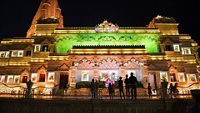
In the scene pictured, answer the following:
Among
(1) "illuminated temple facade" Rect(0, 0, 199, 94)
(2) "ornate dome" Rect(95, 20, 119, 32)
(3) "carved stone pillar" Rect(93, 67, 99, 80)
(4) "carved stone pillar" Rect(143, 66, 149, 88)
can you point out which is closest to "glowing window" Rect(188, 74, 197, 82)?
(1) "illuminated temple facade" Rect(0, 0, 199, 94)

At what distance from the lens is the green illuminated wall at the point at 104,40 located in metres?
47.2

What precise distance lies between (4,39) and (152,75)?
29.0m

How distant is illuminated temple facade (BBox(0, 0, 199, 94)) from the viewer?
41.5 metres

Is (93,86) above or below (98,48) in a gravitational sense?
below

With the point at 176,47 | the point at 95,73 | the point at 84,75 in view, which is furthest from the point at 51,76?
the point at 176,47

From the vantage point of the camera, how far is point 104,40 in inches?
1854

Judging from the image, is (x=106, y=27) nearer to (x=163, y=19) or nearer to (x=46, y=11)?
(x=163, y=19)

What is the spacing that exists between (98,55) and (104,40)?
6.35 meters

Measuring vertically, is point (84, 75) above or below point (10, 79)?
above

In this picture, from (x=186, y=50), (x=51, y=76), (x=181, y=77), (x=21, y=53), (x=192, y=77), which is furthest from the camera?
(x=21, y=53)

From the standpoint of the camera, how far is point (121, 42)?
155ft

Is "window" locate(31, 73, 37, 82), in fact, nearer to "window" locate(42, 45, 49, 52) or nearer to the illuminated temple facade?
the illuminated temple facade

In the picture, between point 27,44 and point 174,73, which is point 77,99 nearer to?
point 174,73

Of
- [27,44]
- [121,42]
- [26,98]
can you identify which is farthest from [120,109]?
[27,44]
